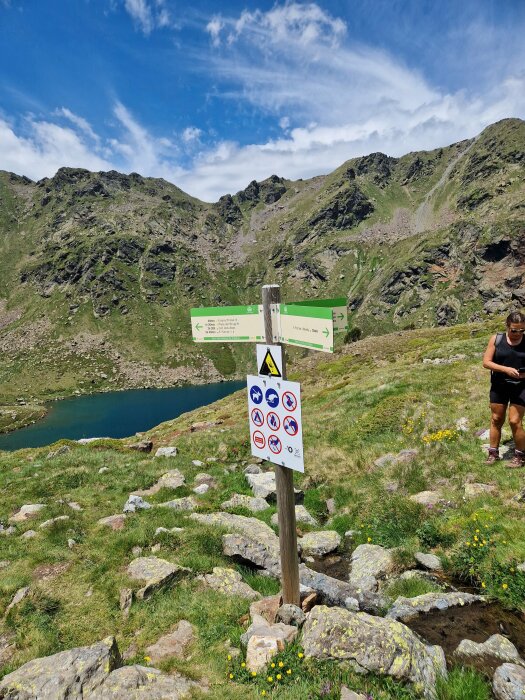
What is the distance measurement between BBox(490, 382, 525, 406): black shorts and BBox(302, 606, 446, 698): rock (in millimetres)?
6968

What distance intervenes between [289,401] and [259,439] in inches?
41.1

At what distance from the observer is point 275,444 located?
6.73 m

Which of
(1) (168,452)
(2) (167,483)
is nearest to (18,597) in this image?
(2) (167,483)

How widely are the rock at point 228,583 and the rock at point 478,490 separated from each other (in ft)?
20.3

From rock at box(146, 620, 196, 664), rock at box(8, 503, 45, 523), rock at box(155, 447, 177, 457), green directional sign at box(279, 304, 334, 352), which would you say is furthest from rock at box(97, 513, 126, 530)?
green directional sign at box(279, 304, 334, 352)

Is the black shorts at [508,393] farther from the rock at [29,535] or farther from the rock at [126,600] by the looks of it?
the rock at [29,535]

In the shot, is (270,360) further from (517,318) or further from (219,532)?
(517,318)

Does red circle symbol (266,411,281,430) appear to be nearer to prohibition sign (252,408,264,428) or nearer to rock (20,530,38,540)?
prohibition sign (252,408,264,428)

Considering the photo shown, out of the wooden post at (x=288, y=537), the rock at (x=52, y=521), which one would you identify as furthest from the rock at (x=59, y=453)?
the wooden post at (x=288, y=537)

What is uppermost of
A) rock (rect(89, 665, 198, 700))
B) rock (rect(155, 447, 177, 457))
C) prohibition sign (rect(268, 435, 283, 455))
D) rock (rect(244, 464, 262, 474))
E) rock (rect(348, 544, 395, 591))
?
prohibition sign (rect(268, 435, 283, 455))

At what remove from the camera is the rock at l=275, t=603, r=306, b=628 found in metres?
6.50

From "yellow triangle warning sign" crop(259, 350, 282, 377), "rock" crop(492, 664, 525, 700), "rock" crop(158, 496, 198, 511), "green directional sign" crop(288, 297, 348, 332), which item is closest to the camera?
"rock" crop(492, 664, 525, 700)

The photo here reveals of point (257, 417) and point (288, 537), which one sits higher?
point (257, 417)

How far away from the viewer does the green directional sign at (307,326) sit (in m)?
5.63
